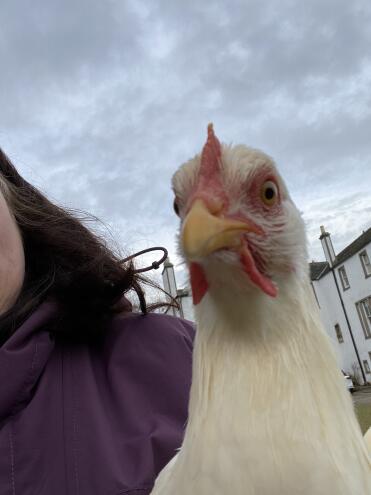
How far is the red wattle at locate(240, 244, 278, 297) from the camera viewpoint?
1095mm

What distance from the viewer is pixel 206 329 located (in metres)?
1.21

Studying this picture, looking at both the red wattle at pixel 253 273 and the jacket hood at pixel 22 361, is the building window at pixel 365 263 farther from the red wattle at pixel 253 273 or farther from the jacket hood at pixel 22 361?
the red wattle at pixel 253 273

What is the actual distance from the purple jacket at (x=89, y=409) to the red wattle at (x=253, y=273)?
0.68 m

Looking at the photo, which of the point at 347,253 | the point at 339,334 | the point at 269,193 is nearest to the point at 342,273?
the point at 347,253

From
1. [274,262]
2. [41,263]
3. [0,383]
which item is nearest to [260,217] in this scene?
[274,262]

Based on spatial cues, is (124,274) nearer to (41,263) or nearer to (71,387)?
(41,263)

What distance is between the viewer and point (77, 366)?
163 centimetres

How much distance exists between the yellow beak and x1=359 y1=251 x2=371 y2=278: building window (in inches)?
931

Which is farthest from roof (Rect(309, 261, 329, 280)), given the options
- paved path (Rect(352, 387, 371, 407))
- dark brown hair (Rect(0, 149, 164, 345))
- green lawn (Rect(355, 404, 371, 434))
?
dark brown hair (Rect(0, 149, 164, 345))

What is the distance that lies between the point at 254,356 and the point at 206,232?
1.13 ft

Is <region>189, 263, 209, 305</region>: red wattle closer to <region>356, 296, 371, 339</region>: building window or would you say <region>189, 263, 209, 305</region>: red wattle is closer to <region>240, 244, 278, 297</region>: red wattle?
<region>240, 244, 278, 297</region>: red wattle

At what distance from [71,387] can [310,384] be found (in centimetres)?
84

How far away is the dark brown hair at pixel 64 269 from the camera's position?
1719mm

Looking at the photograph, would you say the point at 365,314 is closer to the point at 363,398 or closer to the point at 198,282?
the point at 363,398
